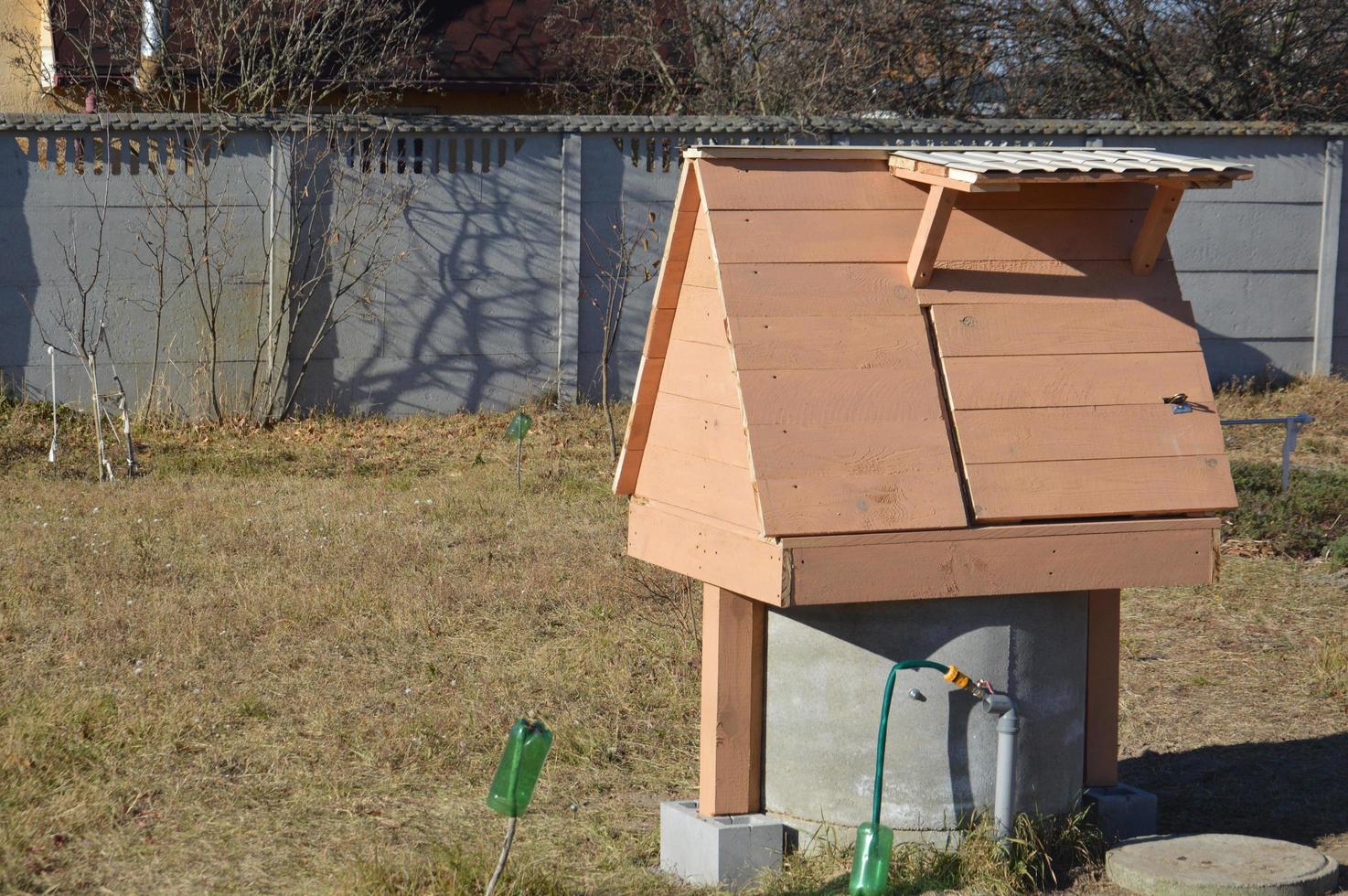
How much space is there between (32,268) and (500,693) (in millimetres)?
6064

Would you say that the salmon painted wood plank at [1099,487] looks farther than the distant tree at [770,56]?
No

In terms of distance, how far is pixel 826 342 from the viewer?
377 centimetres

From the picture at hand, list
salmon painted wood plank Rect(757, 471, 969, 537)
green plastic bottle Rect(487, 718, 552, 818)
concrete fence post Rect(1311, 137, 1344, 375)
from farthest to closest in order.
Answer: concrete fence post Rect(1311, 137, 1344, 375), salmon painted wood plank Rect(757, 471, 969, 537), green plastic bottle Rect(487, 718, 552, 818)

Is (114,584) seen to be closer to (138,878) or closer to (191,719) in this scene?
(191,719)

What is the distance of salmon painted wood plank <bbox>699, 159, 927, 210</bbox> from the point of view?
3.84 m

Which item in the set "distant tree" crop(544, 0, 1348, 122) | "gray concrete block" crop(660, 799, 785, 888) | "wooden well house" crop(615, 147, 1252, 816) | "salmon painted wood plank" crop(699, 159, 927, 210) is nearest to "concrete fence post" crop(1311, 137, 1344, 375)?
"distant tree" crop(544, 0, 1348, 122)

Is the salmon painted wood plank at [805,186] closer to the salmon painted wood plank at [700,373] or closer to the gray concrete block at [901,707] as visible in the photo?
the salmon painted wood plank at [700,373]

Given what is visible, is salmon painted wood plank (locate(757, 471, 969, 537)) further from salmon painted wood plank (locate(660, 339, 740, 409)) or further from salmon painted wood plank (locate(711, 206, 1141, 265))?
salmon painted wood plank (locate(711, 206, 1141, 265))

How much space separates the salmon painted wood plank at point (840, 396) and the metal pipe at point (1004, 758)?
74cm

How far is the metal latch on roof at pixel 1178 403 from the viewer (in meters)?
3.97

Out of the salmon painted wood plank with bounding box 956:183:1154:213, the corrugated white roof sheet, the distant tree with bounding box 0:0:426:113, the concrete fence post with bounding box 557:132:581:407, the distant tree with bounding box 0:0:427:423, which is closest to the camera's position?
the corrugated white roof sheet

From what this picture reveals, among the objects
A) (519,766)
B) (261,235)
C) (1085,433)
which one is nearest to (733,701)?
(519,766)

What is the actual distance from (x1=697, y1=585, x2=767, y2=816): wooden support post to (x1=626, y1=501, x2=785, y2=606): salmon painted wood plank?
11 centimetres

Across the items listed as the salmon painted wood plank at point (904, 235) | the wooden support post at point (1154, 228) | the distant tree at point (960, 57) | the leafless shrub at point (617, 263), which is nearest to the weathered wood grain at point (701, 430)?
the salmon painted wood plank at point (904, 235)
